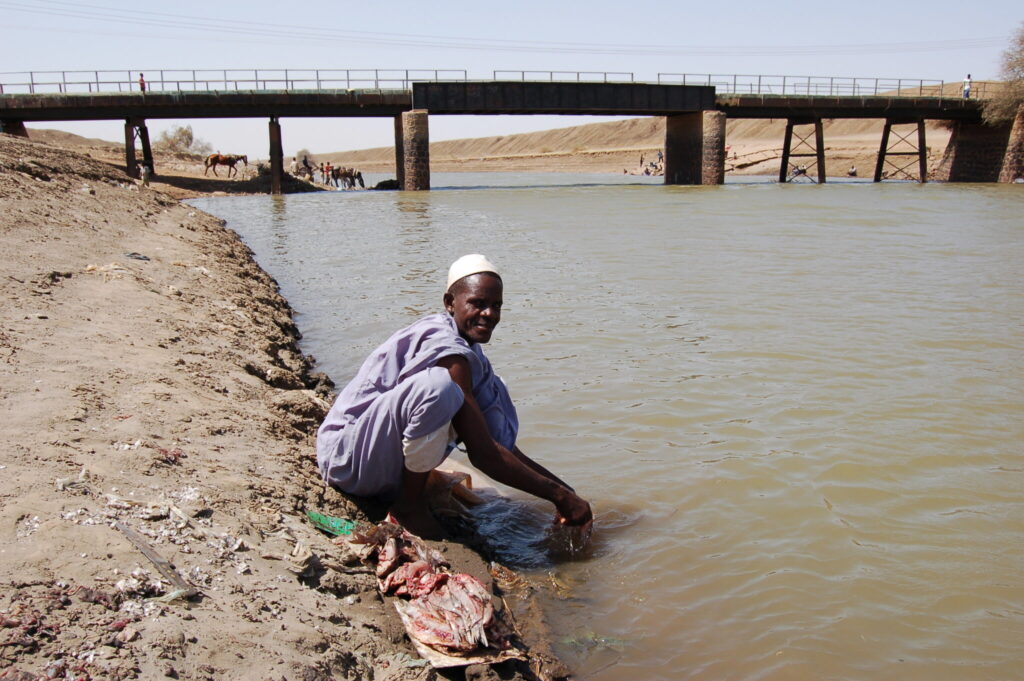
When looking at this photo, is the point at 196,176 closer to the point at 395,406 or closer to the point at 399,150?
the point at 399,150

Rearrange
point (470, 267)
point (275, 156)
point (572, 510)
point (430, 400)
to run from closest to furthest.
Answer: point (430, 400) < point (470, 267) < point (572, 510) < point (275, 156)

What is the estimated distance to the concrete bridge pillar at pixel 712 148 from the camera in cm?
3975

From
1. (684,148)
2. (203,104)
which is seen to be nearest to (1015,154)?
Result: (684,148)

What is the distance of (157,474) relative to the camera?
122 inches

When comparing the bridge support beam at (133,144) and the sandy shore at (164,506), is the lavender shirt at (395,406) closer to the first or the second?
the sandy shore at (164,506)

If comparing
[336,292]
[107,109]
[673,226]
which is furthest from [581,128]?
[336,292]

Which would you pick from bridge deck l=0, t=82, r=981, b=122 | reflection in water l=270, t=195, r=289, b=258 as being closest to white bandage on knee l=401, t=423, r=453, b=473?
reflection in water l=270, t=195, r=289, b=258

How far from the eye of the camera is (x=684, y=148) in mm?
41844

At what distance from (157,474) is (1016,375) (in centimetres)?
587

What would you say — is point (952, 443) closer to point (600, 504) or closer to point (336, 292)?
point (600, 504)

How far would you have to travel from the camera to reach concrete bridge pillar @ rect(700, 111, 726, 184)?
130ft

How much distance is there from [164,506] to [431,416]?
0.94 m

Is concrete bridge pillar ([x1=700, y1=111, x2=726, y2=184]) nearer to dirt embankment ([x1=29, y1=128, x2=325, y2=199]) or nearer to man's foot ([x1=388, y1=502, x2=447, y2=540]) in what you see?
dirt embankment ([x1=29, y1=128, x2=325, y2=199])

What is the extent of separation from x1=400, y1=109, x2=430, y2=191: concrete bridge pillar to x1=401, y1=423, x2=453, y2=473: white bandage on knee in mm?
34029
